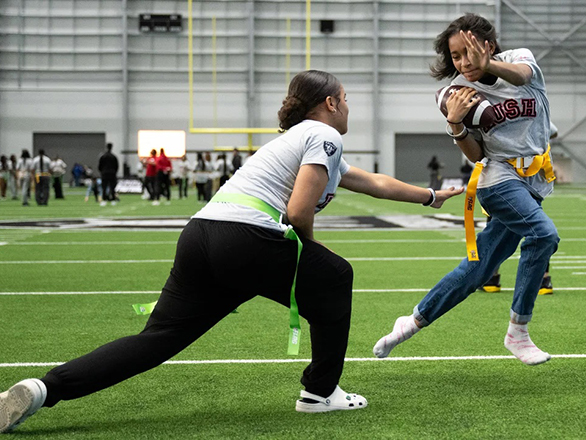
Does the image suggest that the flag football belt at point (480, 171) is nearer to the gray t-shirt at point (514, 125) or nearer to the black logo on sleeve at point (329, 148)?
the gray t-shirt at point (514, 125)

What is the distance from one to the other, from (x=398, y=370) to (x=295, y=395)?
2.59 ft

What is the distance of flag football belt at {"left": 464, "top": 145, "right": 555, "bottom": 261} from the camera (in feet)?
16.9

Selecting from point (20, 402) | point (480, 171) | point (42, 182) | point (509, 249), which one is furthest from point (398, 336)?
point (42, 182)

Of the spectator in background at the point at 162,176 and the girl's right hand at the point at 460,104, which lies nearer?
the girl's right hand at the point at 460,104

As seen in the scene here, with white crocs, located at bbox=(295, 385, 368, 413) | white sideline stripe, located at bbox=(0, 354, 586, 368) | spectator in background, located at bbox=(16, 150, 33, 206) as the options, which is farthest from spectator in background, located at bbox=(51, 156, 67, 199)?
white crocs, located at bbox=(295, 385, 368, 413)

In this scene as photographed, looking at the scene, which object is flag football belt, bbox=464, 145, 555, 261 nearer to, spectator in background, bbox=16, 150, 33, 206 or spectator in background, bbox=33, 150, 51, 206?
spectator in background, bbox=33, 150, 51, 206

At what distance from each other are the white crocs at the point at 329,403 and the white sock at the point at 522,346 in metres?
1.10

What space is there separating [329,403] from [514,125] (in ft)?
5.82

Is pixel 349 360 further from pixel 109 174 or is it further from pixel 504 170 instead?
pixel 109 174

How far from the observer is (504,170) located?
518 centimetres

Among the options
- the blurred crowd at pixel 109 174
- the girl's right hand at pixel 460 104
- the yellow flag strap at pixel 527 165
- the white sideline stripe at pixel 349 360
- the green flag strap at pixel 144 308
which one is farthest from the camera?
the blurred crowd at pixel 109 174

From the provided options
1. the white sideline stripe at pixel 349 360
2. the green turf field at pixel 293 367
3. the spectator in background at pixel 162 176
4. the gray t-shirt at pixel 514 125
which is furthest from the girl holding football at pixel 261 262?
the spectator in background at pixel 162 176

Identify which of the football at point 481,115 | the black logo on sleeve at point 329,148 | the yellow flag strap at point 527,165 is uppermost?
the football at point 481,115

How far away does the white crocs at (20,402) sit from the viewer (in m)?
3.85
